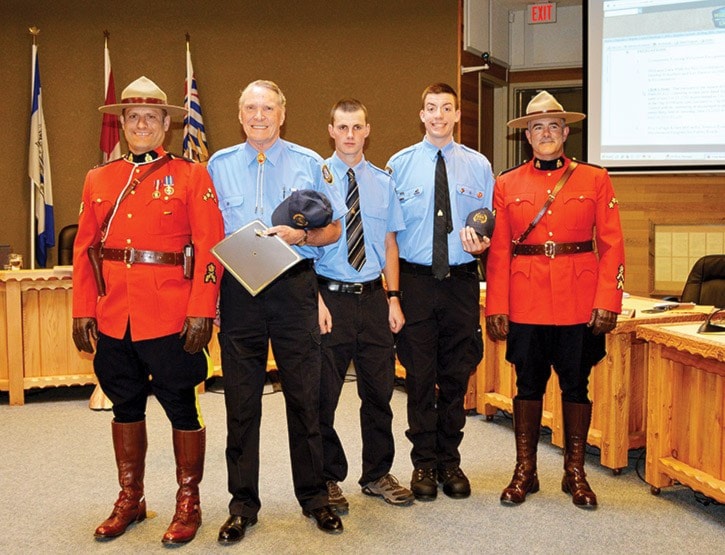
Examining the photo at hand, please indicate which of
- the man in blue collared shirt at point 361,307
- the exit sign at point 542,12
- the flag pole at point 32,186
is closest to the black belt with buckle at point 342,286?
the man in blue collared shirt at point 361,307

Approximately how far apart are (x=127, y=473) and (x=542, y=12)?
20.5ft

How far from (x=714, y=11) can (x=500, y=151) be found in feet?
8.44

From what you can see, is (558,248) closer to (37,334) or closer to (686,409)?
(686,409)

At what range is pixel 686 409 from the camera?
10.7 ft

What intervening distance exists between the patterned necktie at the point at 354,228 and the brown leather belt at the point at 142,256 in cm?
66

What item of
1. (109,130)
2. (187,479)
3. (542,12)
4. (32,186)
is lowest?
(187,479)

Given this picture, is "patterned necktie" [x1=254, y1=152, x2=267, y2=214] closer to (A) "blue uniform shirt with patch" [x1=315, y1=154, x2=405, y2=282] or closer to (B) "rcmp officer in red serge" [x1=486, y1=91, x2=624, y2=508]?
(A) "blue uniform shirt with patch" [x1=315, y1=154, x2=405, y2=282]

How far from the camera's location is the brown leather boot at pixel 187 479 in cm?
281

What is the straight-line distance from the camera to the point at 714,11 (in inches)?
226

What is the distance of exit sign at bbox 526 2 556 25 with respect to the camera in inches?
297

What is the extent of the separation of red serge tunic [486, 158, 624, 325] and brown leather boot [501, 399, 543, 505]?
1.21 ft

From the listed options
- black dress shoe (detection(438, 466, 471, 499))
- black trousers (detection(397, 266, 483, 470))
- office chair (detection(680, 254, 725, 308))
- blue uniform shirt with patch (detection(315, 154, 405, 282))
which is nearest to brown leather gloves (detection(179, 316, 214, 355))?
blue uniform shirt with patch (detection(315, 154, 405, 282))

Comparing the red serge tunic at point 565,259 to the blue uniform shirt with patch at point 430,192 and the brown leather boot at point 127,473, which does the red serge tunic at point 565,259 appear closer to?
→ the blue uniform shirt with patch at point 430,192

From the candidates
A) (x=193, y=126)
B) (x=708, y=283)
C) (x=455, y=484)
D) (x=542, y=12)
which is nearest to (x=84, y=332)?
(x=455, y=484)
